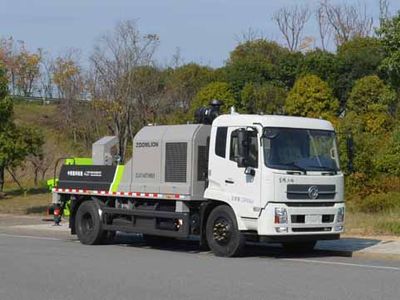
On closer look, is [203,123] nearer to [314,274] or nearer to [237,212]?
[237,212]

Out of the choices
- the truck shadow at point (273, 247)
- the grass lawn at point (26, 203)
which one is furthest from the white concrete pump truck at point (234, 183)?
the grass lawn at point (26, 203)

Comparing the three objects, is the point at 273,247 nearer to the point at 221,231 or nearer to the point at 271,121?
the point at 221,231

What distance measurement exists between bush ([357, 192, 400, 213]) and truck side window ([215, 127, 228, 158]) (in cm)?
1144

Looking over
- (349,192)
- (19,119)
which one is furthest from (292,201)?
(19,119)

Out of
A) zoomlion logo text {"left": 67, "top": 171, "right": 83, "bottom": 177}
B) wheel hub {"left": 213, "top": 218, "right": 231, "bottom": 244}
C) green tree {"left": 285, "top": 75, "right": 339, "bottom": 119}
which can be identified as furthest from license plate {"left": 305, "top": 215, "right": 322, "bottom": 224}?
green tree {"left": 285, "top": 75, "right": 339, "bottom": 119}

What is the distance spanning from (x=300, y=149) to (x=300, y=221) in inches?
57.9

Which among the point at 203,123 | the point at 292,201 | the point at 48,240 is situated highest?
the point at 203,123

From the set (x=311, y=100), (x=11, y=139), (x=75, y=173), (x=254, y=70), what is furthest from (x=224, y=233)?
(x=254, y=70)

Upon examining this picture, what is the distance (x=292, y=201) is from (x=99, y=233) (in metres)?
5.70

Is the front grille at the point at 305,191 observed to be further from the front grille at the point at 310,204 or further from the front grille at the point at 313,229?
the front grille at the point at 313,229

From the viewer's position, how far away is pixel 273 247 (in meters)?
18.2

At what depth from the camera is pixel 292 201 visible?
15.4 meters

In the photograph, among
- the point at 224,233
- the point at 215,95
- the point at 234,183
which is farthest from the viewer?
the point at 215,95

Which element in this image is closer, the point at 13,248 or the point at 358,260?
the point at 358,260
